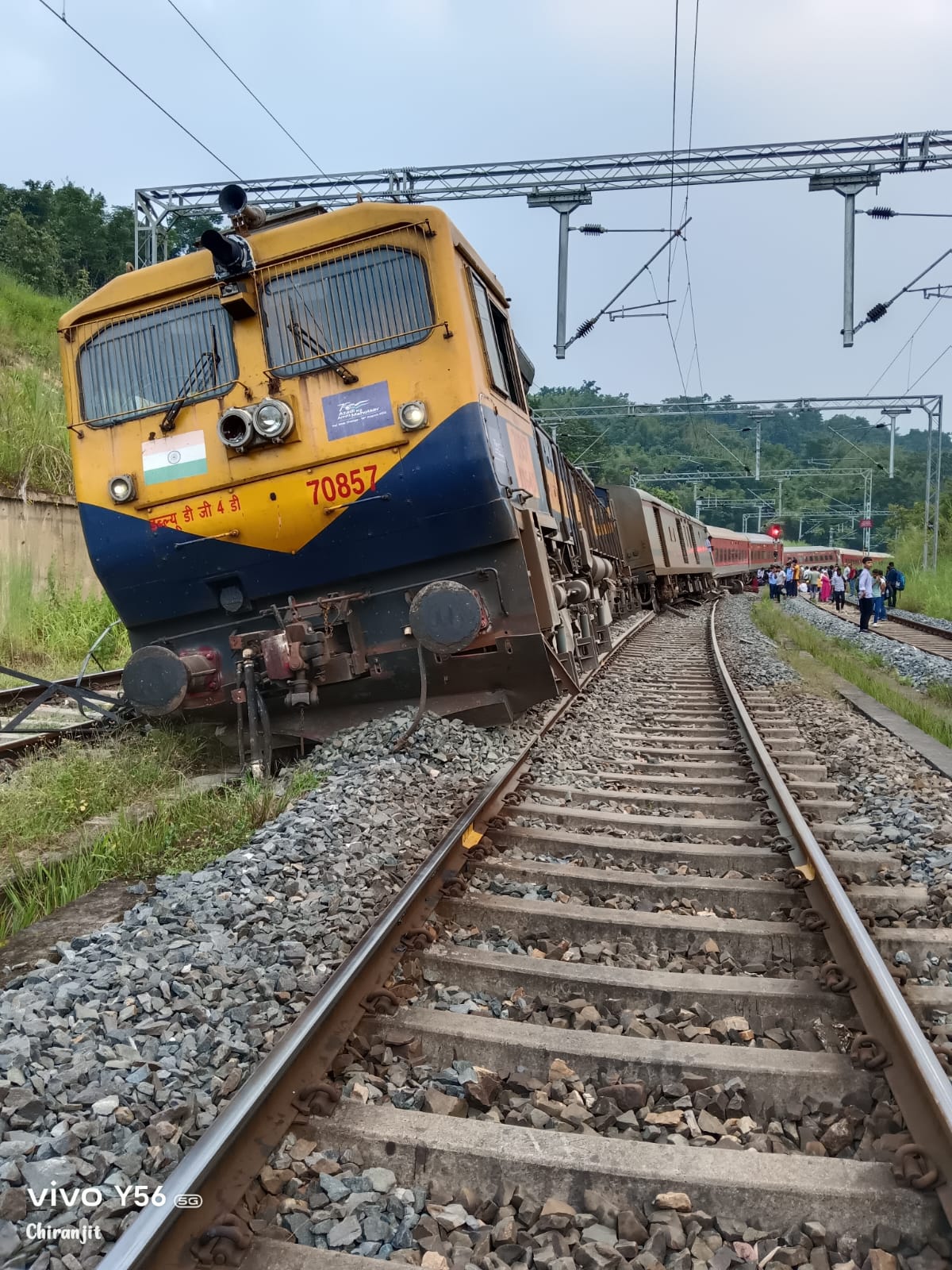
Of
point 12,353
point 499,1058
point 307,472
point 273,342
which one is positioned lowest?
point 499,1058

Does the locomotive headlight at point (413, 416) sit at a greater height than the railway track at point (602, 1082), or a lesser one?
greater

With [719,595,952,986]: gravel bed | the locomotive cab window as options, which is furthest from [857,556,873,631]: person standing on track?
the locomotive cab window

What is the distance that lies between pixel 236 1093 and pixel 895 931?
7.66 feet

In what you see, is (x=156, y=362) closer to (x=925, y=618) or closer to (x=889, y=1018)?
(x=889, y=1018)

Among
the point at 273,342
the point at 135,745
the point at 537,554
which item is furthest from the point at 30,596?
the point at 537,554

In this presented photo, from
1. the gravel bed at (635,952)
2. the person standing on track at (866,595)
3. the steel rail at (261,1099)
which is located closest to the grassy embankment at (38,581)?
the steel rail at (261,1099)

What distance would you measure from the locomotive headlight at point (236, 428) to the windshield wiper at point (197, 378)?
13.8 inches

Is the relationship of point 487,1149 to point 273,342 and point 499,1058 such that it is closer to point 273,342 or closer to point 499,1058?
point 499,1058

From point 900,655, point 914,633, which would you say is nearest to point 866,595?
point 914,633

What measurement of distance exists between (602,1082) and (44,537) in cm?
1281

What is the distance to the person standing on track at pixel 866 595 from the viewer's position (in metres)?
18.3

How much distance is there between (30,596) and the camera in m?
12.0

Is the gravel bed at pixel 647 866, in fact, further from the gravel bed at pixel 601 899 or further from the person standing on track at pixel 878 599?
the person standing on track at pixel 878 599

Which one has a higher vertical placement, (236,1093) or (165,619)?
(165,619)
